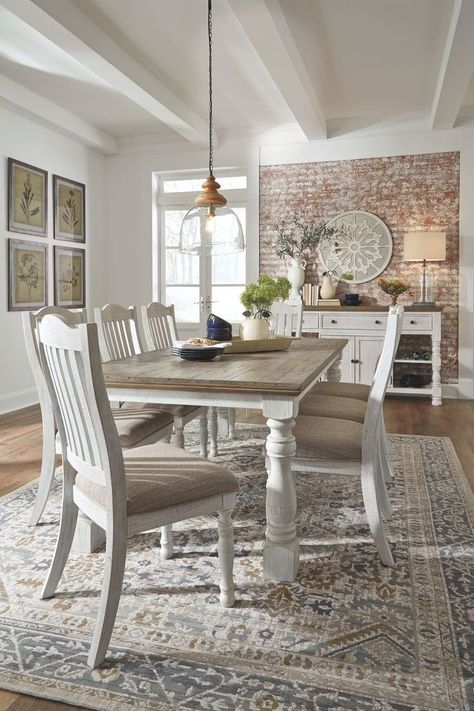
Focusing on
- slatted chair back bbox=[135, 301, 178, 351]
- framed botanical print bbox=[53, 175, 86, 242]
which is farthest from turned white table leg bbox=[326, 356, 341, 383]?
framed botanical print bbox=[53, 175, 86, 242]

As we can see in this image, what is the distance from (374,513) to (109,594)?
3.47 ft

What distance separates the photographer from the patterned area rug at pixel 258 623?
1.47m

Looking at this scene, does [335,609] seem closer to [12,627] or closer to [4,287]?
[12,627]

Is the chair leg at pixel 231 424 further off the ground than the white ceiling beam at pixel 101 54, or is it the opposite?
the white ceiling beam at pixel 101 54

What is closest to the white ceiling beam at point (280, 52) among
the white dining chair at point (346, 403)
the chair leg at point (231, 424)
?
the white dining chair at point (346, 403)

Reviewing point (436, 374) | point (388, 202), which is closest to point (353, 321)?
point (436, 374)

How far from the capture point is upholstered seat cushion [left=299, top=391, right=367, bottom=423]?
260cm

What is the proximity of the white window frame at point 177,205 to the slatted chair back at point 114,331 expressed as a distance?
328cm

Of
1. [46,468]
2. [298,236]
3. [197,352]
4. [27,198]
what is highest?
[27,198]

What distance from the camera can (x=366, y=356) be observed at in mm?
5621

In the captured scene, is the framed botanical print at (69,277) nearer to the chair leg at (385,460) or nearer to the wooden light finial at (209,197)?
the wooden light finial at (209,197)

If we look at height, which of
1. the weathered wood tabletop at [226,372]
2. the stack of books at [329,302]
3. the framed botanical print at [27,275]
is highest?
the framed botanical print at [27,275]

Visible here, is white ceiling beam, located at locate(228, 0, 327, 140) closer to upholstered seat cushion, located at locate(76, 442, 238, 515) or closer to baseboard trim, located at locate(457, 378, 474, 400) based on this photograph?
upholstered seat cushion, located at locate(76, 442, 238, 515)

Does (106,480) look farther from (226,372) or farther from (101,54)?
(101,54)
